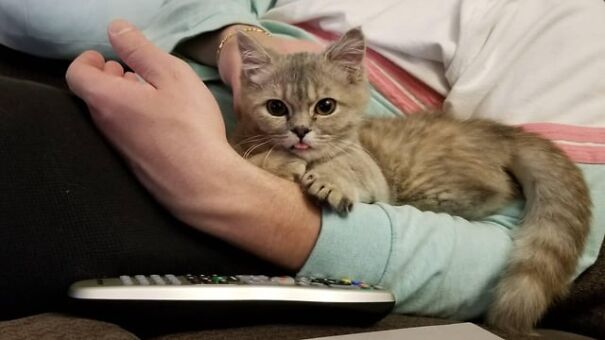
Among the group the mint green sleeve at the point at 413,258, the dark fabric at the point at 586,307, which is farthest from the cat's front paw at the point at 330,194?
the dark fabric at the point at 586,307

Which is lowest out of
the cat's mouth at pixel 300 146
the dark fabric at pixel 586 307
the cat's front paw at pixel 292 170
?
the dark fabric at pixel 586 307

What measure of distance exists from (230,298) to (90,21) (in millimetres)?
865

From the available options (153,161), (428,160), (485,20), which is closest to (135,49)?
(153,161)

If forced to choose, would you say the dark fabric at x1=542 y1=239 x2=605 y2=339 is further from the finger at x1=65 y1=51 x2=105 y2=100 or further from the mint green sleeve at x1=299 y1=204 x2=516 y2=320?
the finger at x1=65 y1=51 x2=105 y2=100

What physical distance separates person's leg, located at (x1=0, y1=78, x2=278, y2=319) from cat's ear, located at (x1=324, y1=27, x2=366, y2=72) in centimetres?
48

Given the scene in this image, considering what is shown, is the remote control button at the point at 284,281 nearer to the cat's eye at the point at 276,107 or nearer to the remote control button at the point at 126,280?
the remote control button at the point at 126,280

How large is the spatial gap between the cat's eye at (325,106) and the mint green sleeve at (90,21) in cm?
30

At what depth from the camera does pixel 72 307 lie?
1.90 feet

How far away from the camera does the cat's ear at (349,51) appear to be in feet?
3.30

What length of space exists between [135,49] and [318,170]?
0.35 meters

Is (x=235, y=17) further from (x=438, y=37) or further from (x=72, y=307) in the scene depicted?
(x=72, y=307)

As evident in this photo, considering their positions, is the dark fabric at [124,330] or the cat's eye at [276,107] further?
the cat's eye at [276,107]

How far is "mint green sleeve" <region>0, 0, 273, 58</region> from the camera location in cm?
115

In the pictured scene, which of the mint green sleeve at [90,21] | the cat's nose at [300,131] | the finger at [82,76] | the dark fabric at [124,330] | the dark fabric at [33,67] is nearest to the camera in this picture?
the dark fabric at [124,330]
